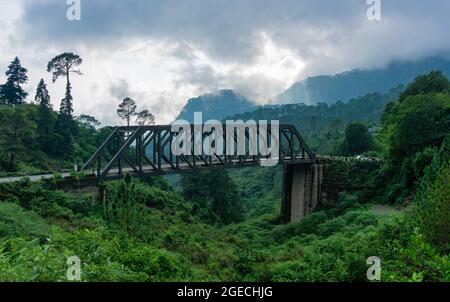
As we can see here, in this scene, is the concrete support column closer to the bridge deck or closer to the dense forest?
the dense forest

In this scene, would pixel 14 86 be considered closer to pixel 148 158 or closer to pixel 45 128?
pixel 45 128

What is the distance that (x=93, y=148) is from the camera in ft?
150

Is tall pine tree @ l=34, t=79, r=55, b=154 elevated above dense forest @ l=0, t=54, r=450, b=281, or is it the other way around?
tall pine tree @ l=34, t=79, r=55, b=154

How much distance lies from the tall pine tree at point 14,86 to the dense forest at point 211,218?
0.36 feet

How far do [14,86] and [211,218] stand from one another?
27.1m

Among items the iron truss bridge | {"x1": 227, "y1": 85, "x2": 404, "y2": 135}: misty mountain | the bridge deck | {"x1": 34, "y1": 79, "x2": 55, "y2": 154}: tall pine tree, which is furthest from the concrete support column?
{"x1": 227, "y1": 85, "x2": 404, "y2": 135}: misty mountain

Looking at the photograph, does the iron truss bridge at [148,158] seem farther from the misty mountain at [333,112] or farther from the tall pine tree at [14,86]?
the misty mountain at [333,112]

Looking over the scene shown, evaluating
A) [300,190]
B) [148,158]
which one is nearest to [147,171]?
[148,158]

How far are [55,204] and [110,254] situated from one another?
954cm

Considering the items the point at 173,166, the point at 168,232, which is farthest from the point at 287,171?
the point at 168,232

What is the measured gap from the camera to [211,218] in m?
40.7

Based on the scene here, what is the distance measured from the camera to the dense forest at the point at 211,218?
10.3 meters

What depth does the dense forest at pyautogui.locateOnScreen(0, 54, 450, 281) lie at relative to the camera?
33.7 feet

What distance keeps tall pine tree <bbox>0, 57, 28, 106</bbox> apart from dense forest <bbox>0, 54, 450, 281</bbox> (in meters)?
0.11
